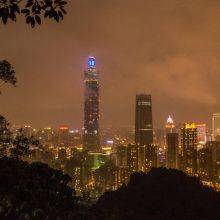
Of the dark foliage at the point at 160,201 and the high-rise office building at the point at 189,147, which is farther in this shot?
the high-rise office building at the point at 189,147

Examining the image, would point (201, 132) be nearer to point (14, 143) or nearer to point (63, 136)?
point (63, 136)

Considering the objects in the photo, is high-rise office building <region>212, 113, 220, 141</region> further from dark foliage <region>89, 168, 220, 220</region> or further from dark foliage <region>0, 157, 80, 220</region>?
dark foliage <region>0, 157, 80, 220</region>

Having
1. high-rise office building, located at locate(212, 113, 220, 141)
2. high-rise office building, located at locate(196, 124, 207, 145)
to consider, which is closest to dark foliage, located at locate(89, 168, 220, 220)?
high-rise office building, located at locate(196, 124, 207, 145)

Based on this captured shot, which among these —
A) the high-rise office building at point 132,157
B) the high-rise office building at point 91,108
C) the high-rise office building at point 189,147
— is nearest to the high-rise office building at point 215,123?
the high-rise office building at point 91,108

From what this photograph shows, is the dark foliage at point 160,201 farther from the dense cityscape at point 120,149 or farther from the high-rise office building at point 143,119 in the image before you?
the high-rise office building at point 143,119

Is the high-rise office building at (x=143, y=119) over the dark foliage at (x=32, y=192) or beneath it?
over

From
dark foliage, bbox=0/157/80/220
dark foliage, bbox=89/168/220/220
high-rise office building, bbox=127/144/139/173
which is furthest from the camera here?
high-rise office building, bbox=127/144/139/173

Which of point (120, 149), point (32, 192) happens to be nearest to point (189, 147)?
point (120, 149)
